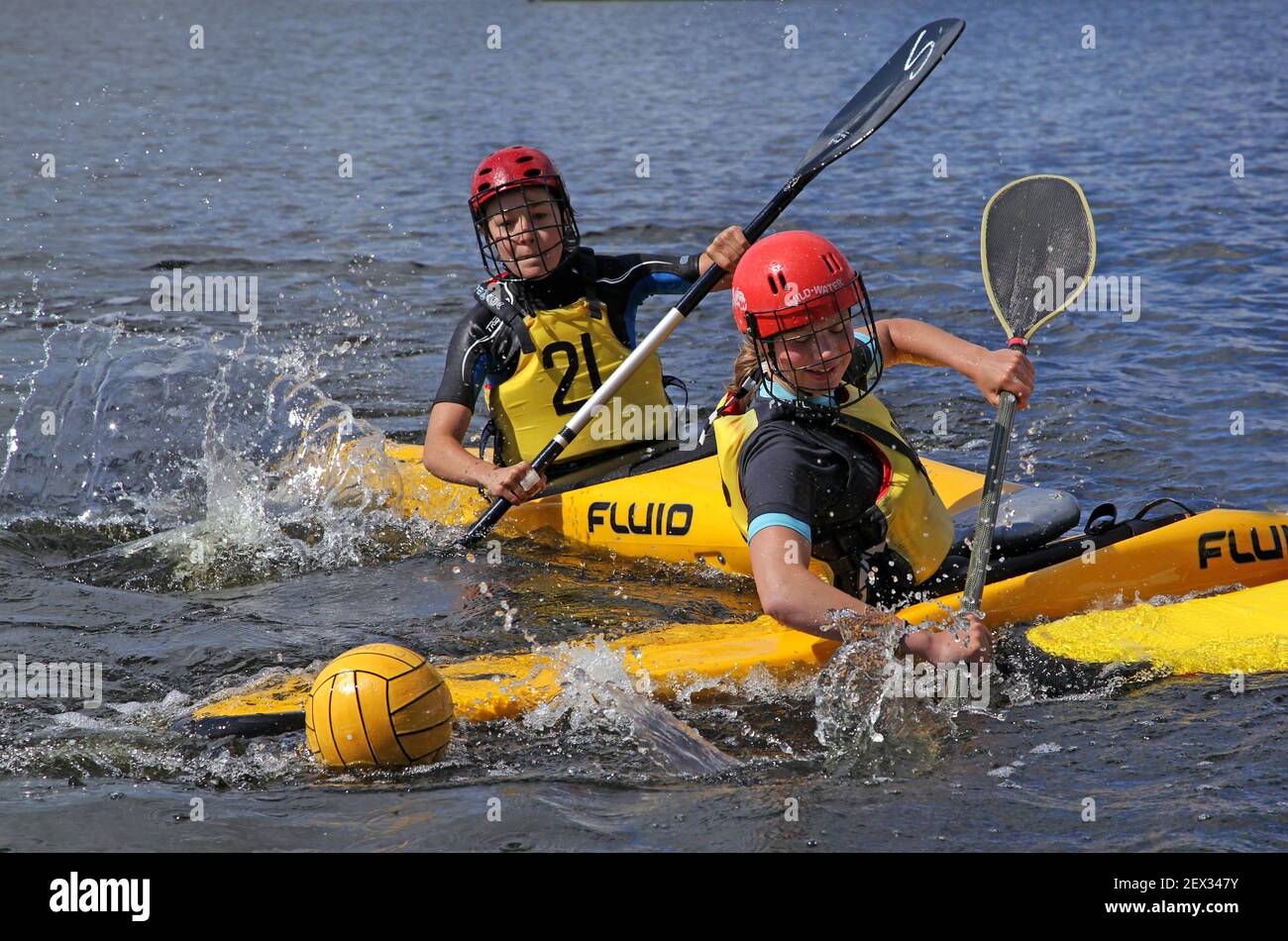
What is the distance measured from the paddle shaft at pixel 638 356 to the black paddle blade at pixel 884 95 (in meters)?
0.11

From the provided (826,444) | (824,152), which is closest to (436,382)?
(824,152)

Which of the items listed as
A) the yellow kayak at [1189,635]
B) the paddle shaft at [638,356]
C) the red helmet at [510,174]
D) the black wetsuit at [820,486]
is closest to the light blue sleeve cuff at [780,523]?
the black wetsuit at [820,486]

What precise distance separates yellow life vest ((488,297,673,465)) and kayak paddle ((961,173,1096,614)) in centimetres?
161

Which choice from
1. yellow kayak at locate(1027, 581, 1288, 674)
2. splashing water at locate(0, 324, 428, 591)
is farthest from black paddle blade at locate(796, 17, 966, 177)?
splashing water at locate(0, 324, 428, 591)

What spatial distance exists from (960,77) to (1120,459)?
50.1ft

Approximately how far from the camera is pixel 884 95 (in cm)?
539

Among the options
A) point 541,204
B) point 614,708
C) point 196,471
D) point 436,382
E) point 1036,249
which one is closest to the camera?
point 614,708

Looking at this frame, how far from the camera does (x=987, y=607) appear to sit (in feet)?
14.7

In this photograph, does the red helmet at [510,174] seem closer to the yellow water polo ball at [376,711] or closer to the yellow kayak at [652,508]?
the yellow kayak at [652,508]

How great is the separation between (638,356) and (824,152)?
3.50 ft

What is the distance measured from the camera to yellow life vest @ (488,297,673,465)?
18.8ft

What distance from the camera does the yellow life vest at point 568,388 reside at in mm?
5730

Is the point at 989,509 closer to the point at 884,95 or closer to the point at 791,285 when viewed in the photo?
the point at 791,285

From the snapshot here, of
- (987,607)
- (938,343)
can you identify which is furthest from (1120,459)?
(938,343)
